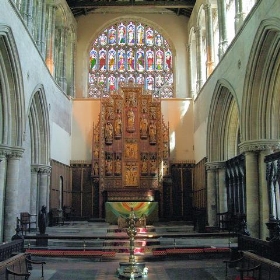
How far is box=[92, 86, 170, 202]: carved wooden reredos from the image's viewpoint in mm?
24328

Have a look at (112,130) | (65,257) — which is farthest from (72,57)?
(65,257)

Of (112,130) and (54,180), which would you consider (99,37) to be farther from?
(54,180)

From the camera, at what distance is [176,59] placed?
2783cm

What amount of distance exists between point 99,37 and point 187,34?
5.69 m

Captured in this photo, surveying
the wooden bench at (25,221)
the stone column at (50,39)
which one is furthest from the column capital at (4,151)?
the stone column at (50,39)

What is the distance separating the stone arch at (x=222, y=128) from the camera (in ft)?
64.5

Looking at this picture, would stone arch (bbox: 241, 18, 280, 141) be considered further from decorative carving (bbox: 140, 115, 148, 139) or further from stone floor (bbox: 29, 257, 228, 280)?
decorative carving (bbox: 140, 115, 148, 139)

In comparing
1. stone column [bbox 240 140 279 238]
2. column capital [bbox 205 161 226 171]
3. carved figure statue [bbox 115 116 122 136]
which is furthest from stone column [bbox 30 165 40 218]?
stone column [bbox 240 140 279 238]

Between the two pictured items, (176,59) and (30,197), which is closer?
(30,197)

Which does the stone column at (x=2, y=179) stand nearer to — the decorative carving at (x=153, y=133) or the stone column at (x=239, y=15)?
the stone column at (x=239, y=15)

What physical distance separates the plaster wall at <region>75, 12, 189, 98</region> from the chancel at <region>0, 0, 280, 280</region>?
69 millimetres

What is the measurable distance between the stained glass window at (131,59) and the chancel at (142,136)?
0.22 feet

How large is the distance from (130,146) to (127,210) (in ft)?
14.8

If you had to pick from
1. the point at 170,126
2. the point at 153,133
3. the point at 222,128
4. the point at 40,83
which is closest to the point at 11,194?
the point at 40,83
